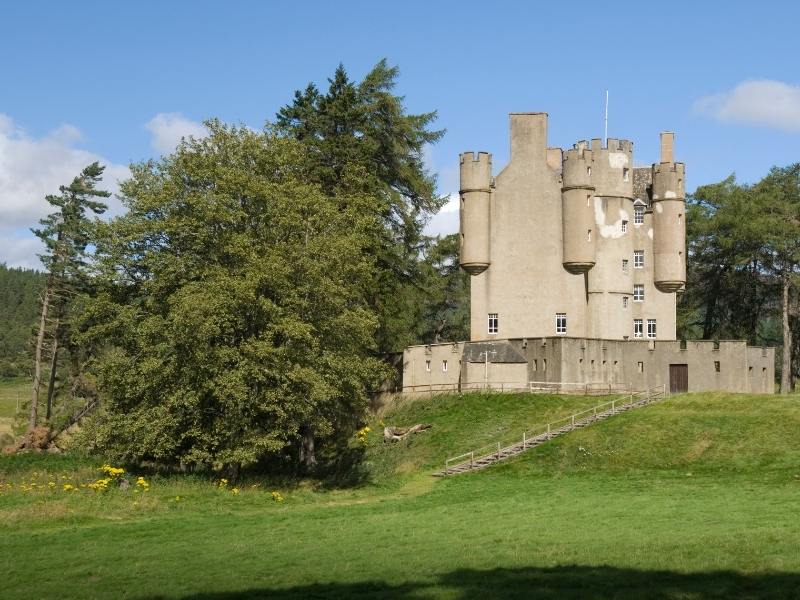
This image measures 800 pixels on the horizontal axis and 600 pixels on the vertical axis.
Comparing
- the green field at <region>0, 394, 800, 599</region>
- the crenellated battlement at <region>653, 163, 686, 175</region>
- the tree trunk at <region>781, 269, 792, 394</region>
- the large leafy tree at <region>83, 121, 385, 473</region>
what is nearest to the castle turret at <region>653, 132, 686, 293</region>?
the crenellated battlement at <region>653, 163, 686, 175</region>

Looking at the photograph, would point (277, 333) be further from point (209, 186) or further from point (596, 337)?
point (596, 337)

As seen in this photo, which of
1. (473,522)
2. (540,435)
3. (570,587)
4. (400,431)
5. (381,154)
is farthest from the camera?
(381,154)

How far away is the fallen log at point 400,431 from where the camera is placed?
2106 inches

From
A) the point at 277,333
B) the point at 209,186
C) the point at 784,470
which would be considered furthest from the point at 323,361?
the point at 784,470

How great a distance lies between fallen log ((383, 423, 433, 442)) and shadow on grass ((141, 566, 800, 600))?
32.3 m

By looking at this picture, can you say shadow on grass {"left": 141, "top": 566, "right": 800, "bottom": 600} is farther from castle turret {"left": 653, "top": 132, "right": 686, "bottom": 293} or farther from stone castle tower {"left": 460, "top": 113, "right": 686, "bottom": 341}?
castle turret {"left": 653, "top": 132, "right": 686, "bottom": 293}

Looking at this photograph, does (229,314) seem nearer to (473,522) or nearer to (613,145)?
(473,522)

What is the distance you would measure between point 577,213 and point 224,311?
30.7 metres

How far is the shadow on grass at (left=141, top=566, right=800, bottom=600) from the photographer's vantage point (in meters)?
18.2

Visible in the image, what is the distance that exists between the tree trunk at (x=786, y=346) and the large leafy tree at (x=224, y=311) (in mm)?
36902

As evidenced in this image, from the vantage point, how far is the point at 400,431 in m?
54.1

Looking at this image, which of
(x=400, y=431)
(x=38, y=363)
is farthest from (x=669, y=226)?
(x=38, y=363)

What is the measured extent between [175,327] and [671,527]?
20.4 metres

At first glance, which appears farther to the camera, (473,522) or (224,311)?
(224,311)
